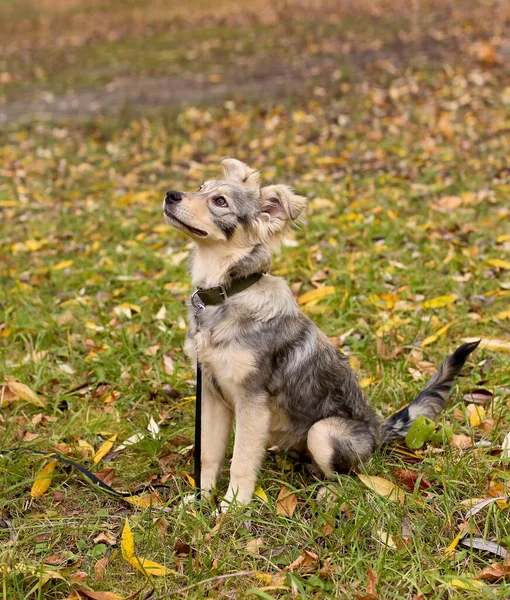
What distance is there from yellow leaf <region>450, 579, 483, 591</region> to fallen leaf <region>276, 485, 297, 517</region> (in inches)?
33.1

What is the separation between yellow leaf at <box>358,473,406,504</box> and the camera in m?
3.11

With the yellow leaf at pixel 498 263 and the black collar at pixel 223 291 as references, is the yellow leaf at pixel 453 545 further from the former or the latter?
the yellow leaf at pixel 498 263

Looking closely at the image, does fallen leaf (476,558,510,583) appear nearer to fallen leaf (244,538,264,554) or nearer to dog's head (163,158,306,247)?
fallen leaf (244,538,264,554)

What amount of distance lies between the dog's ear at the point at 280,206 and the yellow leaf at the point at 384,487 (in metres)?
1.37

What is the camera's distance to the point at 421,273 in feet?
18.2

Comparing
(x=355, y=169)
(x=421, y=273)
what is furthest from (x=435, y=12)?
(x=421, y=273)

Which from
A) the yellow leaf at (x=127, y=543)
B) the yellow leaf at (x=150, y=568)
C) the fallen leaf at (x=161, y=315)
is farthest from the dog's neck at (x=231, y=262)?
the fallen leaf at (x=161, y=315)

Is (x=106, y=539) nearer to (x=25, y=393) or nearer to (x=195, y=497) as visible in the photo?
(x=195, y=497)

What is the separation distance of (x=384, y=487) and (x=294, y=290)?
8.51 ft

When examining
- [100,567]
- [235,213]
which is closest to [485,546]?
[100,567]

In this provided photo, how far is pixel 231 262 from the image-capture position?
329 cm

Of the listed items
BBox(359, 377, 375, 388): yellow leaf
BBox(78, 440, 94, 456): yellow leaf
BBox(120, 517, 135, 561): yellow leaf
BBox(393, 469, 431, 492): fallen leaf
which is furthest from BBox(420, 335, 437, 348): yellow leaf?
BBox(120, 517, 135, 561): yellow leaf

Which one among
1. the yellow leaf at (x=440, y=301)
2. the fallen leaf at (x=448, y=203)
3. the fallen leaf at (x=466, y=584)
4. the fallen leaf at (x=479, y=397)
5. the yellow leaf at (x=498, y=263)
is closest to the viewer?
the fallen leaf at (x=466, y=584)

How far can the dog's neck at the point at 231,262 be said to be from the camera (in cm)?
329
